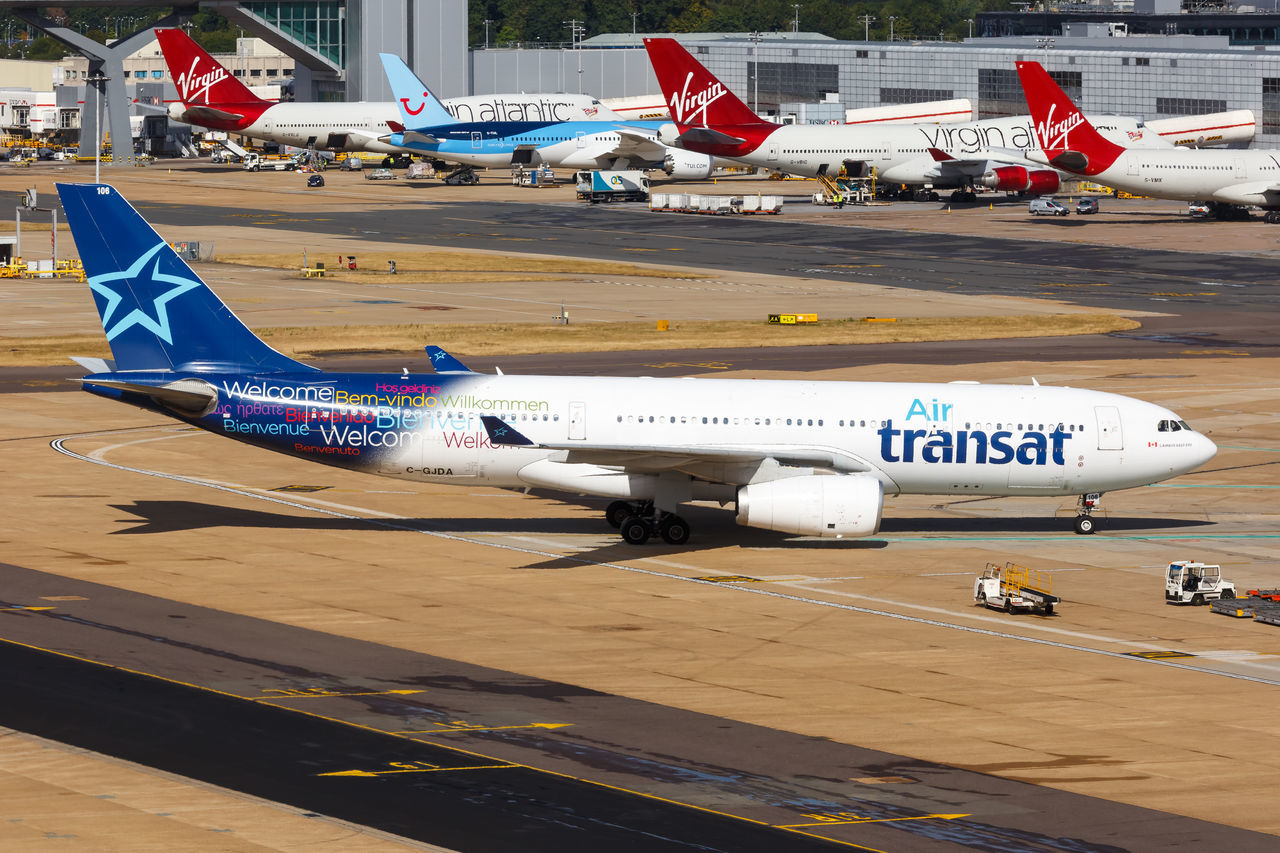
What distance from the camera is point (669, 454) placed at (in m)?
46.8

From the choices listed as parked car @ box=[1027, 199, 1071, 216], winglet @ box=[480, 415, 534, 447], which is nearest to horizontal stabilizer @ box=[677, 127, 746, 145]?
parked car @ box=[1027, 199, 1071, 216]

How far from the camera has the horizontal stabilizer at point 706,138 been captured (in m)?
→ 171

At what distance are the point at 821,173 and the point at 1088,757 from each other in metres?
151

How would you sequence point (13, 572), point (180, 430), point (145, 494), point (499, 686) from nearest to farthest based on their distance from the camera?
1. point (499, 686)
2. point (13, 572)
3. point (145, 494)
4. point (180, 430)

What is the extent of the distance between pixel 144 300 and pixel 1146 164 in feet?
396

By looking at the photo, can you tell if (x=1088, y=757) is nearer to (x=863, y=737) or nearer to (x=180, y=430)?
(x=863, y=737)

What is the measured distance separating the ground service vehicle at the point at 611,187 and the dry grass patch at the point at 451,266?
46941mm

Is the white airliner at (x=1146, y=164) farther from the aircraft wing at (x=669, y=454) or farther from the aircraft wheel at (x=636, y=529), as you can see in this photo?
the aircraft wheel at (x=636, y=529)

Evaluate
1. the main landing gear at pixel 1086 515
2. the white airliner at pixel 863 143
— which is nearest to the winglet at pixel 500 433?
the main landing gear at pixel 1086 515

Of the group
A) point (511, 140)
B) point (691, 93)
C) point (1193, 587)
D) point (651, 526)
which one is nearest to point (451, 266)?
point (691, 93)

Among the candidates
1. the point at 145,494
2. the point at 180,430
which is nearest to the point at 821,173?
the point at 180,430

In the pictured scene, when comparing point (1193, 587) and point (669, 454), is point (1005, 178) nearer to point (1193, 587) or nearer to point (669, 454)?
point (669, 454)

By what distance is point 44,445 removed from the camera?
6241 cm

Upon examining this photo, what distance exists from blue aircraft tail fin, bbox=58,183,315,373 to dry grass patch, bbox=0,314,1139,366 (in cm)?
3240
